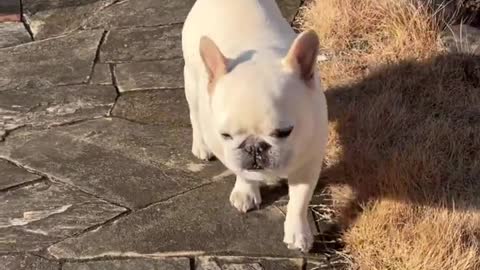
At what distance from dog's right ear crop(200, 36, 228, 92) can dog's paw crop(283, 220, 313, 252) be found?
0.77 meters

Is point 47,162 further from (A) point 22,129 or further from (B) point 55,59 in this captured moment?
(B) point 55,59

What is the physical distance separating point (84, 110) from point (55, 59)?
0.79 metres

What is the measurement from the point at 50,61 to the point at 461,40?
262 centimetres

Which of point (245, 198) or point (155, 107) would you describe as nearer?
point (245, 198)

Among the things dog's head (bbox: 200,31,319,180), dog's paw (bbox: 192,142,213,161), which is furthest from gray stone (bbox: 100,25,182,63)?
dog's head (bbox: 200,31,319,180)

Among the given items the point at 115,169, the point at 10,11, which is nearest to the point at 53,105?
the point at 115,169

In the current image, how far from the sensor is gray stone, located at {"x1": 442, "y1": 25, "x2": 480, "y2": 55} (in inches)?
194

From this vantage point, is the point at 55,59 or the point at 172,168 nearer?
the point at 172,168

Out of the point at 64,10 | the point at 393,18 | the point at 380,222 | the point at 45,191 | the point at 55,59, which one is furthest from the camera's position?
the point at 64,10

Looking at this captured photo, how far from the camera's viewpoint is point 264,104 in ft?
10.3

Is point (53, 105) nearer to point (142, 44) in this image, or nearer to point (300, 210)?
point (142, 44)

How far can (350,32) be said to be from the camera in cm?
525

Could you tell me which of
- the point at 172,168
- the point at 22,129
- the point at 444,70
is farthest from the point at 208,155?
the point at 444,70

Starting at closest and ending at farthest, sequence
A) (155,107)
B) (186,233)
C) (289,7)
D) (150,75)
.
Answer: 1. (186,233)
2. (155,107)
3. (150,75)
4. (289,7)
